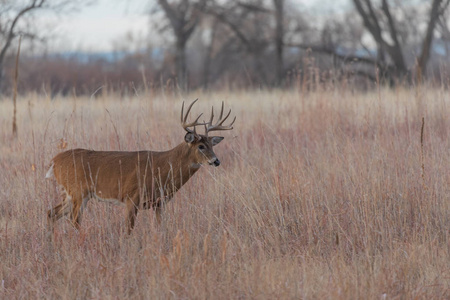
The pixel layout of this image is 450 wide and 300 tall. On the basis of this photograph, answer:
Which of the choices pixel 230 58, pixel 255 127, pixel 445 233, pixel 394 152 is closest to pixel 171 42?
pixel 230 58

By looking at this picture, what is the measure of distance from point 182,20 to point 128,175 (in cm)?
1509

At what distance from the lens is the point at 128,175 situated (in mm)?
4672

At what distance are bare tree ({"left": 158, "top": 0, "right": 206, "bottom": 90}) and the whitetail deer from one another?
46.5ft

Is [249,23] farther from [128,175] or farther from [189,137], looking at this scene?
[128,175]

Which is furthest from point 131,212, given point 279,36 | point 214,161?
point 279,36

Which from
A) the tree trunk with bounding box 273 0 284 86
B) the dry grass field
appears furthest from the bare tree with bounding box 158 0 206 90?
the dry grass field

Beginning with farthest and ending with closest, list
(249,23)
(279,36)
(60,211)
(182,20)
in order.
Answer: (249,23) → (279,36) → (182,20) → (60,211)

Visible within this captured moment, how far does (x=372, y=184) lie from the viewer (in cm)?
502

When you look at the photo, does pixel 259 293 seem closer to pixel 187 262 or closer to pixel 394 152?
pixel 187 262

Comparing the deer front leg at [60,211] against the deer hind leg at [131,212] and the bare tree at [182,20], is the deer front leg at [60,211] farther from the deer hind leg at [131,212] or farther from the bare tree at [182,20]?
the bare tree at [182,20]

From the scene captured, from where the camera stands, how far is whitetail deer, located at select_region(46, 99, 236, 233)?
15.2 feet

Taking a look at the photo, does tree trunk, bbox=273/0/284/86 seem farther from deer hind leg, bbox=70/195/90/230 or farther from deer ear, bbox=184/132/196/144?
deer hind leg, bbox=70/195/90/230

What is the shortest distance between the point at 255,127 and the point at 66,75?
1335cm

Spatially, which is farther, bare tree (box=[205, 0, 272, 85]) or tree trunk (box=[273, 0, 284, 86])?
tree trunk (box=[273, 0, 284, 86])
